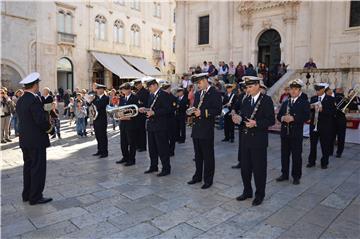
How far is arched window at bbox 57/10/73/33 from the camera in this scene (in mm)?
26344

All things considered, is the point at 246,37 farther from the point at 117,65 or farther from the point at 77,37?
the point at 77,37

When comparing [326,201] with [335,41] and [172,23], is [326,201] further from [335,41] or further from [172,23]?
[172,23]

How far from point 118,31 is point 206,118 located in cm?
2785

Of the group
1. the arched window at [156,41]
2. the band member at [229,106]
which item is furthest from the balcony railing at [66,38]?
the band member at [229,106]

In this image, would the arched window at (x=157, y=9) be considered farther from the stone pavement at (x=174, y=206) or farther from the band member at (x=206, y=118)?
the band member at (x=206, y=118)

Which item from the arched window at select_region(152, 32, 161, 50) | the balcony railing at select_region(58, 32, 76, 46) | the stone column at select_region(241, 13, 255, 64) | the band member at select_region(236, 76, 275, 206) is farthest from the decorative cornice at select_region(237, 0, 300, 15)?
the arched window at select_region(152, 32, 161, 50)

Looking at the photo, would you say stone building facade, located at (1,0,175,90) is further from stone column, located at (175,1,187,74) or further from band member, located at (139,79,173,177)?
band member, located at (139,79,173,177)

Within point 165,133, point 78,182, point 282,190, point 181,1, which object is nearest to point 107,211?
point 78,182

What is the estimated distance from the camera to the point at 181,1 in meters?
22.1

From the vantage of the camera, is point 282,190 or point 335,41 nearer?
point 282,190

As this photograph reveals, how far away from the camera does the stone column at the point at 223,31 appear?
19.8 m

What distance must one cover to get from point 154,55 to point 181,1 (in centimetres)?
1351

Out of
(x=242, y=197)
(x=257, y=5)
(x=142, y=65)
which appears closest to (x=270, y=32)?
(x=257, y=5)

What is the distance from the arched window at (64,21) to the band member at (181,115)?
20402 millimetres
